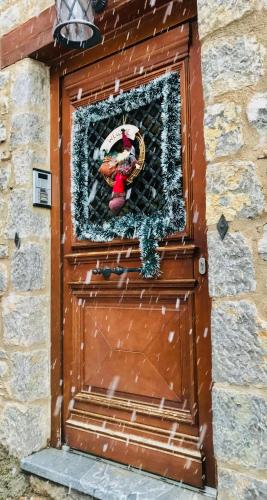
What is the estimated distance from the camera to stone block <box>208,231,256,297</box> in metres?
1.69

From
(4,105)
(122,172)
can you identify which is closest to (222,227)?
(122,172)

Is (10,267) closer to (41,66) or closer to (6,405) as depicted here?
(6,405)

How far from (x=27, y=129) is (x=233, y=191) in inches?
61.4

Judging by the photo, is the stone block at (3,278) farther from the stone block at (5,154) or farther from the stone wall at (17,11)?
the stone wall at (17,11)

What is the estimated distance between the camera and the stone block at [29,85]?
2758mm

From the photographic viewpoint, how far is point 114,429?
244 cm

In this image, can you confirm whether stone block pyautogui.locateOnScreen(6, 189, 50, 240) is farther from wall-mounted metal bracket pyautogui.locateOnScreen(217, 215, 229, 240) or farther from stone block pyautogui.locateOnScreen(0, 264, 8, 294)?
wall-mounted metal bracket pyautogui.locateOnScreen(217, 215, 229, 240)

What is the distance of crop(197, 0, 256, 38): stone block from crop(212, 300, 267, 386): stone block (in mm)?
1175

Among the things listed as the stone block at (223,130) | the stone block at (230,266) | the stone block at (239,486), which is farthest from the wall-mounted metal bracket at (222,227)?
the stone block at (239,486)

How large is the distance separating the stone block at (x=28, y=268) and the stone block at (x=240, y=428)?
1.40m

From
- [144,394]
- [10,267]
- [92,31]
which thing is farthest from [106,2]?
[144,394]

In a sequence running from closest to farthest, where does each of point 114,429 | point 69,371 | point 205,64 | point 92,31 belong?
point 205,64
point 92,31
point 114,429
point 69,371

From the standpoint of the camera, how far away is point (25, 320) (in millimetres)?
2656

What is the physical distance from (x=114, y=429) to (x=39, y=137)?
1.86 m
